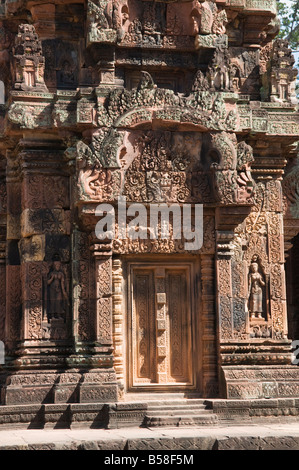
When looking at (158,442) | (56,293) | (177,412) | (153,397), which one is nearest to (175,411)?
(177,412)

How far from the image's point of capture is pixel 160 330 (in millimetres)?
13562

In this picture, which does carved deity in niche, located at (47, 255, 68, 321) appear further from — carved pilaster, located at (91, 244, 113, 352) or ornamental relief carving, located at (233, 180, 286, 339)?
ornamental relief carving, located at (233, 180, 286, 339)

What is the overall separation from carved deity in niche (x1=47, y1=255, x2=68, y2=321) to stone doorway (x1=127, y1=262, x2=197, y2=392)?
0.99 m

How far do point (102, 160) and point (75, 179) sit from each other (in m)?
0.52

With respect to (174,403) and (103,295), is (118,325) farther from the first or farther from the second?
(174,403)

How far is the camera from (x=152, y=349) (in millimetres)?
13625

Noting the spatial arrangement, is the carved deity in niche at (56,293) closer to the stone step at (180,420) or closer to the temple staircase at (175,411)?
the temple staircase at (175,411)

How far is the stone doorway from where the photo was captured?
13.5 meters

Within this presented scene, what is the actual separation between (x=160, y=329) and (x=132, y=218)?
1708 millimetres

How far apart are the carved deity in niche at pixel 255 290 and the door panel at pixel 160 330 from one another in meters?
1.08

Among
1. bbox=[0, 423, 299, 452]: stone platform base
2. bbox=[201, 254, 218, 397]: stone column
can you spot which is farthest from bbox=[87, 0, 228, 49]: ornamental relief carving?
bbox=[0, 423, 299, 452]: stone platform base

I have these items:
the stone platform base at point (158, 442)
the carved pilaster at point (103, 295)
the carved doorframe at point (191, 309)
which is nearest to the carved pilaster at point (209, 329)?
the carved doorframe at point (191, 309)
